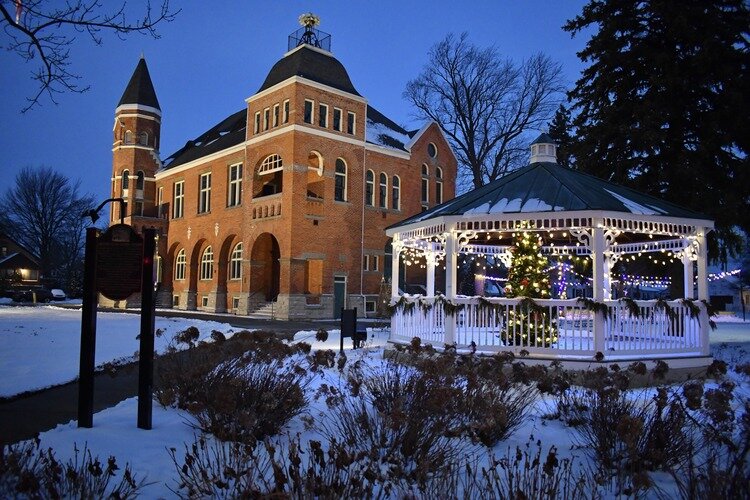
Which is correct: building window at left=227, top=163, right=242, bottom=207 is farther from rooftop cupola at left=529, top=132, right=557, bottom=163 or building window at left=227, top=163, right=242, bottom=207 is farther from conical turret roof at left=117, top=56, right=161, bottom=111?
rooftop cupola at left=529, top=132, right=557, bottom=163

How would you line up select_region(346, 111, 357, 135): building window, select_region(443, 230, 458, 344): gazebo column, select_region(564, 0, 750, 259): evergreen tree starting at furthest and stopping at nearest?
select_region(346, 111, 357, 135): building window
select_region(564, 0, 750, 259): evergreen tree
select_region(443, 230, 458, 344): gazebo column

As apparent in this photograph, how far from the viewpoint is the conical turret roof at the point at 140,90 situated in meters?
43.1

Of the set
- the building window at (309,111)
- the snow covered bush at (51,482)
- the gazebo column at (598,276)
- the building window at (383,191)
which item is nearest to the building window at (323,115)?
the building window at (309,111)

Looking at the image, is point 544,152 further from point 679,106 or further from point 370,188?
point 370,188

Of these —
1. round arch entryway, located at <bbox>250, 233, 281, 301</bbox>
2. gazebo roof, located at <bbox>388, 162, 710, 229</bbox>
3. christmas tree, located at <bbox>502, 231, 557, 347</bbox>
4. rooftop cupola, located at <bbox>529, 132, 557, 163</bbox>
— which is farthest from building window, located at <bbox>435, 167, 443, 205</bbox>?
christmas tree, located at <bbox>502, 231, 557, 347</bbox>

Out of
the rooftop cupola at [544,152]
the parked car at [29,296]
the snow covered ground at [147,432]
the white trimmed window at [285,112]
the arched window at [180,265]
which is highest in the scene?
the white trimmed window at [285,112]

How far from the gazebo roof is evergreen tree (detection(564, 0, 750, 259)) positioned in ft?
18.5

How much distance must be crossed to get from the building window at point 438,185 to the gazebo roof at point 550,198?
23.5m

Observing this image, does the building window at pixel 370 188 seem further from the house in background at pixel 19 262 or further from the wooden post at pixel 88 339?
the house in background at pixel 19 262

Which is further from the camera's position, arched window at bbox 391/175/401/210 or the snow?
arched window at bbox 391/175/401/210

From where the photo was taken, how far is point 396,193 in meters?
34.9

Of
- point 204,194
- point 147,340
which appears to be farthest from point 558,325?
point 204,194

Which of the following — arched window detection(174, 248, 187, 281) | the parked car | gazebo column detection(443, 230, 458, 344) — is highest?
arched window detection(174, 248, 187, 281)

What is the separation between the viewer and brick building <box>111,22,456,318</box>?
97.1 feet
